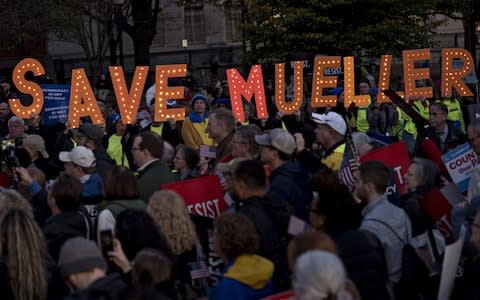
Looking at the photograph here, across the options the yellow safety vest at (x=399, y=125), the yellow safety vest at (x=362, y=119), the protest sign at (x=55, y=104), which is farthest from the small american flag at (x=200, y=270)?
the yellow safety vest at (x=362, y=119)

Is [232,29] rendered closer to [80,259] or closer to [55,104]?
[55,104]

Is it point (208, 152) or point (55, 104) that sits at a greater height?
point (55, 104)

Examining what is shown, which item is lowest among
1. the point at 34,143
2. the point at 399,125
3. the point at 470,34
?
the point at 399,125

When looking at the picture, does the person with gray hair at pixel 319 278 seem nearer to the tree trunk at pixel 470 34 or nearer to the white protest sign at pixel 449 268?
the white protest sign at pixel 449 268

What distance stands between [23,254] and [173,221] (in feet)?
3.41

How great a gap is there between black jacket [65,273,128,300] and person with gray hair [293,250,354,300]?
99cm

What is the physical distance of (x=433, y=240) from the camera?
687 centimetres

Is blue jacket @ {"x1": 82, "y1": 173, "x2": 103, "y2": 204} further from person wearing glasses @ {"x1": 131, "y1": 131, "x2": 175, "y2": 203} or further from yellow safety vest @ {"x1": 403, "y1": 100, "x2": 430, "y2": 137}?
yellow safety vest @ {"x1": 403, "y1": 100, "x2": 430, "y2": 137}

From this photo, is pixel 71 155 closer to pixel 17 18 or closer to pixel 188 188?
pixel 188 188

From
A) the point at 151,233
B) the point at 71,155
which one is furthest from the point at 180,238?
the point at 71,155

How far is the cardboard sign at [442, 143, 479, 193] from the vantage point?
8320 mm

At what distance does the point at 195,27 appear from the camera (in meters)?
43.3

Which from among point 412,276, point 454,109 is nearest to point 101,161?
point 412,276

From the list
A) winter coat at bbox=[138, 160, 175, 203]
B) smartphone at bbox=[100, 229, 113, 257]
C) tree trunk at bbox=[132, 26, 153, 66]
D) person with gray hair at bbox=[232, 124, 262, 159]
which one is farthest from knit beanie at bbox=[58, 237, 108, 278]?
tree trunk at bbox=[132, 26, 153, 66]
